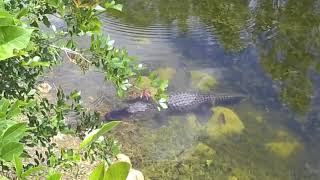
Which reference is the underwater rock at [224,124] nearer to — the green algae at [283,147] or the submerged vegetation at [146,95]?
the submerged vegetation at [146,95]

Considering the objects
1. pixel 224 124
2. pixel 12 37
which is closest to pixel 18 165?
pixel 12 37

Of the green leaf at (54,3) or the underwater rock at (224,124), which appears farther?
the underwater rock at (224,124)

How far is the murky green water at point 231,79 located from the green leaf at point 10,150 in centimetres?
399

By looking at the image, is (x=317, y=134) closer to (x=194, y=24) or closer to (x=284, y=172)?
(x=284, y=172)

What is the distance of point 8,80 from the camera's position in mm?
1994

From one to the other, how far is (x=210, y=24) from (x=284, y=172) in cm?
312

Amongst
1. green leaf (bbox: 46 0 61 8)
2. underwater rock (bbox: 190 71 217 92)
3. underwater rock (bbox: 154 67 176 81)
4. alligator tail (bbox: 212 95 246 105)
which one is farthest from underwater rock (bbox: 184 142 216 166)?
green leaf (bbox: 46 0 61 8)

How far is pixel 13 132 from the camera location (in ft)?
3.06

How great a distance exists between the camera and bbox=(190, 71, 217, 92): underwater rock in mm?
6228

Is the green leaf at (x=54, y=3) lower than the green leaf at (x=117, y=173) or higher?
lower

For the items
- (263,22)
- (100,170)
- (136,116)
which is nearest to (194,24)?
(263,22)

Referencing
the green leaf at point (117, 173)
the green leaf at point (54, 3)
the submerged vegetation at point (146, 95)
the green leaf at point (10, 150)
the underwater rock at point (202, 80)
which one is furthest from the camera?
the underwater rock at point (202, 80)

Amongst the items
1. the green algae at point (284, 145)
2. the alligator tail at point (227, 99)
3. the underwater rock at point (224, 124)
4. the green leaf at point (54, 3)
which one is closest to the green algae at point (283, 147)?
the green algae at point (284, 145)

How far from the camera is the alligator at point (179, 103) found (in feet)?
18.8
